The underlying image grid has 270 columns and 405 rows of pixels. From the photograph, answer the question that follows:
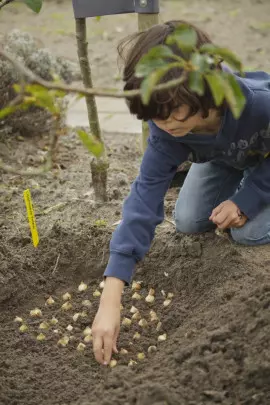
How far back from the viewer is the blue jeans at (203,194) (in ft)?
8.33

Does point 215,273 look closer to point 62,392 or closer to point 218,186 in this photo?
point 218,186

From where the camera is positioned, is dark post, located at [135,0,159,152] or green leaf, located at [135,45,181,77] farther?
dark post, located at [135,0,159,152]

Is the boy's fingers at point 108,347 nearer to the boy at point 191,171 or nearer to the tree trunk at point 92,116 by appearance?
the boy at point 191,171

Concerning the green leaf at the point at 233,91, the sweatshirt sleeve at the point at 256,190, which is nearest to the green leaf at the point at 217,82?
the green leaf at the point at 233,91

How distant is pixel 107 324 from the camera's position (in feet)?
6.19

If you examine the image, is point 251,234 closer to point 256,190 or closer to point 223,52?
point 256,190

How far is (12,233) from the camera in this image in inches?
104

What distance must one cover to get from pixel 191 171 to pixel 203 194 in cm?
12

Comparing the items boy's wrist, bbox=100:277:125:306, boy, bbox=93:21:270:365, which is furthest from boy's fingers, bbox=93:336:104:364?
boy's wrist, bbox=100:277:125:306

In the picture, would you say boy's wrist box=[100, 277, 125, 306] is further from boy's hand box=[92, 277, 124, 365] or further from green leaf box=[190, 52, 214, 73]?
green leaf box=[190, 52, 214, 73]

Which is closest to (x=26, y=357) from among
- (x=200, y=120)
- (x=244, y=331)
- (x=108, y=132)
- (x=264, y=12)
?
(x=244, y=331)

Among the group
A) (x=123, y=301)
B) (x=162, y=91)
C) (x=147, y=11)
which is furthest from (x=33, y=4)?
(x=123, y=301)

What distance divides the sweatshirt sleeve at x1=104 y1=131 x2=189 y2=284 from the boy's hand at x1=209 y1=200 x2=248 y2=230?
0.77 feet

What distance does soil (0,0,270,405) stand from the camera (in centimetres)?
169
